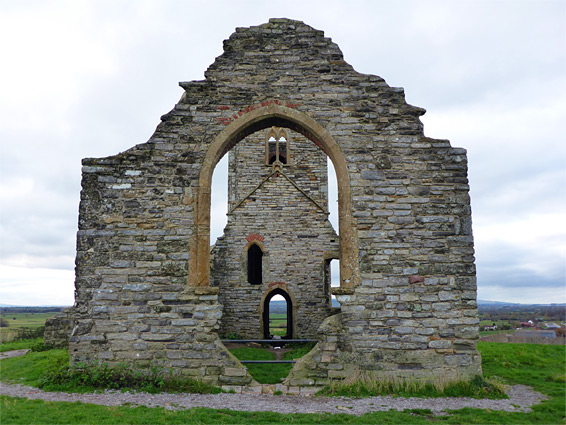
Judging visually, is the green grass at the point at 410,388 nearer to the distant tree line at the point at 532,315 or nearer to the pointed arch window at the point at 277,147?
the distant tree line at the point at 532,315

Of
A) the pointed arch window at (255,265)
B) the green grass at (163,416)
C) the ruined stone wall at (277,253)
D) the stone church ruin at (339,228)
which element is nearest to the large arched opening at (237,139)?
the stone church ruin at (339,228)

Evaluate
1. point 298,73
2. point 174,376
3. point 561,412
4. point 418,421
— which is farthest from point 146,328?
point 561,412

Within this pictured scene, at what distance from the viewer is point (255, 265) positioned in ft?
57.8

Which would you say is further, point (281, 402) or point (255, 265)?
point (255, 265)

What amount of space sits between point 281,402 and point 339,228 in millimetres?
3249

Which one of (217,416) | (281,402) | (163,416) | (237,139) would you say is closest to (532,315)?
(281,402)

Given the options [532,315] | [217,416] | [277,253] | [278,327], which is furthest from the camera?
[278,327]

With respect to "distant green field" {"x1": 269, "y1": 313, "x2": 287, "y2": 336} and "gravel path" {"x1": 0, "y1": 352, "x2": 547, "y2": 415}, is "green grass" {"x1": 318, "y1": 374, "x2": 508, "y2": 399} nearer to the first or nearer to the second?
"gravel path" {"x1": 0, "y1": 352, "x2": 547, "y2": 415}

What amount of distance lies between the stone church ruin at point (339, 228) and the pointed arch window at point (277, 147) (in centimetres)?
979

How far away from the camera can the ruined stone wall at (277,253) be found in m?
15.9

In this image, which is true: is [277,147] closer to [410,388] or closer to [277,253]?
[277,253]

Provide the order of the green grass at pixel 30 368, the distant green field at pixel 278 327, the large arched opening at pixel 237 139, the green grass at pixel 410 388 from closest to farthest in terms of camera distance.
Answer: the green grass at pixel 410 388 → the large arched opening at pixel 237 139 → the green grass at pixel 30 368 → the distant green field at pixel 278 327

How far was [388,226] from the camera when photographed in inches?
290

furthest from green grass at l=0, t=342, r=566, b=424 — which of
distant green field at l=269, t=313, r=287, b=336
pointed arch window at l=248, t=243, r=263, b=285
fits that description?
pointed arch window at l=248, t=243, r=263, b=285
